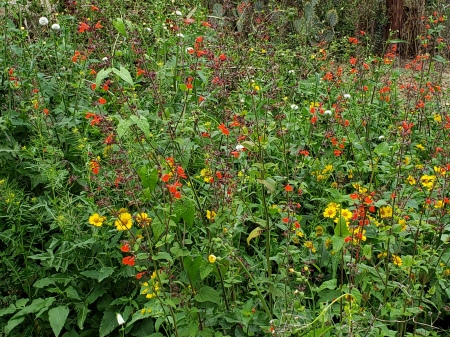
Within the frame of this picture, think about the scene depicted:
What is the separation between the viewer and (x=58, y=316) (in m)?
2.43

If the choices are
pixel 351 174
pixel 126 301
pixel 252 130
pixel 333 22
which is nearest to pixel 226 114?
pixel 252 130

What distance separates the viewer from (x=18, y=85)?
329 cm

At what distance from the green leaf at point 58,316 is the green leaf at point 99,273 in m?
→ 0.18

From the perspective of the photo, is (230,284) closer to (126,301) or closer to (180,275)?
(180,275)

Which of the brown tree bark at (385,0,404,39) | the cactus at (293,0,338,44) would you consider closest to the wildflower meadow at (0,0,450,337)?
the cactus at (293,0,338,44)

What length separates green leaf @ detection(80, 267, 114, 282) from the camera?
8.04ft

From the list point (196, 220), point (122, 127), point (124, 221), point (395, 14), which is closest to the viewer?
point (122, 127)

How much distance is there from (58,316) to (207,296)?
2.31 feet

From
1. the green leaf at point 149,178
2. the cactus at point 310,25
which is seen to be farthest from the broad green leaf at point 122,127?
the cactus at point 310,25

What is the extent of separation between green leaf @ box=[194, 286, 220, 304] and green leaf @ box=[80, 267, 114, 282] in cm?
46

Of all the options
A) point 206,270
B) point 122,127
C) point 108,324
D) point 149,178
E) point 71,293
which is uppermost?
point 122,127

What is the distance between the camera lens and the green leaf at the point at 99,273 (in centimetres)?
245

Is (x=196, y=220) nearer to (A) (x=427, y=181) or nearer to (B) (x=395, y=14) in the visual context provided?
(A) (x=427, y=181)

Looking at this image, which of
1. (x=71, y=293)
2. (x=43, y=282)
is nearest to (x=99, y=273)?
(x=71, y=293)
